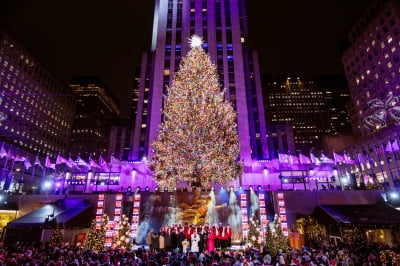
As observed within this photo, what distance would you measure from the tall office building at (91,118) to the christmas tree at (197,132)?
9150 cm

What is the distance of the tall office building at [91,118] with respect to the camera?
115250 millimetres

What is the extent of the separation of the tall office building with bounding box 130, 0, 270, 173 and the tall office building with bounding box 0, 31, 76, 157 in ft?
111

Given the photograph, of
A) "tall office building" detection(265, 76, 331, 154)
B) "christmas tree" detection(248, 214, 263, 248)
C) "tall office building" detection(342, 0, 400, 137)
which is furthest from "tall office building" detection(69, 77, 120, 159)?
"christmas tree" detection(248, 214, 263, 248)

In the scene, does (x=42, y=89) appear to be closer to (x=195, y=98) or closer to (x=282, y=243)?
(x=195, y=98)

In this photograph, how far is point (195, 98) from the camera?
84.3ft

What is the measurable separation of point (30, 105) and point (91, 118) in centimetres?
4373

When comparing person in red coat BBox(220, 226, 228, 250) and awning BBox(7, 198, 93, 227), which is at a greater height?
awning BBox(7, 198, 93, 227)

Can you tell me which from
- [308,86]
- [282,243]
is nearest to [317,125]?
[308,86]

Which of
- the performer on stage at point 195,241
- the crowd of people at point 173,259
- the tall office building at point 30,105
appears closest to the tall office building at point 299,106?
the tall office building at point 30,105

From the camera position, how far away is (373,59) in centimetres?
6644

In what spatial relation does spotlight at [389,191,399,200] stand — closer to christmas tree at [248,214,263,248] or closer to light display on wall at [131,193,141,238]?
christmas tree at [248,214,263,248]

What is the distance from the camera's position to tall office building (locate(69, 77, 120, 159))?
115 m

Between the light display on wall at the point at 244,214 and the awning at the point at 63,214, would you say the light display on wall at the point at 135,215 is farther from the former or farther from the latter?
the light display on wall at the point at 244,214

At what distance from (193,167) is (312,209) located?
1245cm
